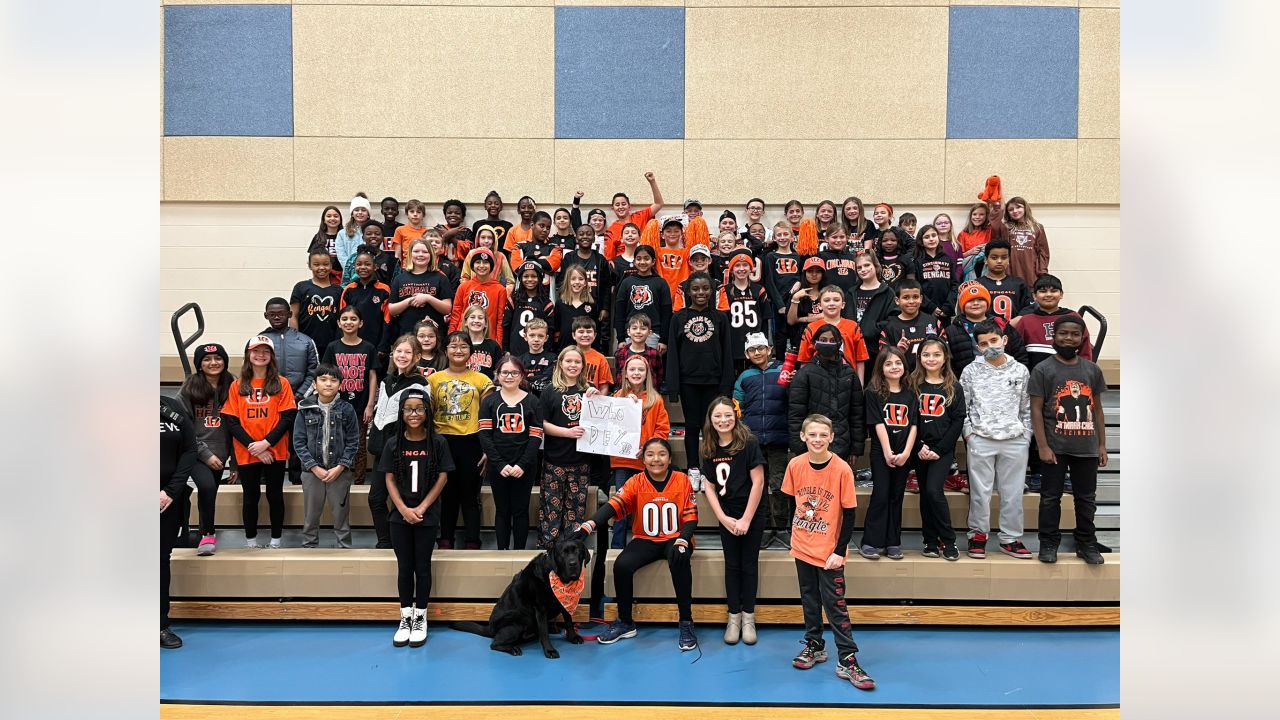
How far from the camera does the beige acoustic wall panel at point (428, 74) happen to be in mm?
12070

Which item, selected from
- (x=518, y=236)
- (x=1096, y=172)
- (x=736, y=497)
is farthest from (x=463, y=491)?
(x=1096, y=172)

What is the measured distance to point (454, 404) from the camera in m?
7.23

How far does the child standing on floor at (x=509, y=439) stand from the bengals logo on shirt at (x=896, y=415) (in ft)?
9.52

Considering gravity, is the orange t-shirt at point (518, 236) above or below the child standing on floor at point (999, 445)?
above

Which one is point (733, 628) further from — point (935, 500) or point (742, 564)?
point (935, 500)

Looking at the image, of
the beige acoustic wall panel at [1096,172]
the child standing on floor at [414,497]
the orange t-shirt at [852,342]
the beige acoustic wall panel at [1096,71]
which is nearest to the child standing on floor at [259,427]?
the child standing on floor at [414,497]

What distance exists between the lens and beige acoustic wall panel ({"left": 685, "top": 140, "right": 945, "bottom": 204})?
12.1 meters

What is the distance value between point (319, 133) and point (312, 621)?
25.6 ft

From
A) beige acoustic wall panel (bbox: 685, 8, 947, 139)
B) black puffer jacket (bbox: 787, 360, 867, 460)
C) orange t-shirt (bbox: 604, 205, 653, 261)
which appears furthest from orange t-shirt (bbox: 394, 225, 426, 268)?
black puffer jacket (bbox: 787, 360, 867, 460)

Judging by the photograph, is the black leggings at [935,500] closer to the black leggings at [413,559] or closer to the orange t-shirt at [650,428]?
the orange t-shirt at [650,428]

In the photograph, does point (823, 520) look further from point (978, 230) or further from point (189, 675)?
point (978, 230)

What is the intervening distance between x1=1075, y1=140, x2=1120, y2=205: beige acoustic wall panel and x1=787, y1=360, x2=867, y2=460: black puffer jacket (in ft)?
23.8

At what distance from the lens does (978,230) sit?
11523mm
